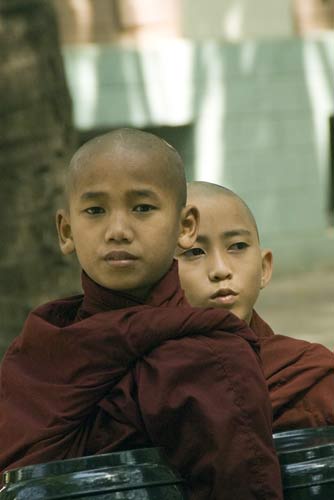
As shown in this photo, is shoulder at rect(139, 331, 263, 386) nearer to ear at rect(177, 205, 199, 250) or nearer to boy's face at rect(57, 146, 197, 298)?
boy's face at rect(57, 146, 197, 298)

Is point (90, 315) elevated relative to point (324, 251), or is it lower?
lower

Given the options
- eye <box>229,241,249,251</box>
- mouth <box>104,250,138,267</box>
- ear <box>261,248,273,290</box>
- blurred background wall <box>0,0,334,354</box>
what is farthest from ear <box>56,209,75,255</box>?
blurred background wall <box>0,0,334,354</box>

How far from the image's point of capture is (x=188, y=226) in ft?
9.20

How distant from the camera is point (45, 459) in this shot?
2508mm

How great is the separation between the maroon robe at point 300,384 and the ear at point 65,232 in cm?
46

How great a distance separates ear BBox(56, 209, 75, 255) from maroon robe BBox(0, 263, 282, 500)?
274 mm

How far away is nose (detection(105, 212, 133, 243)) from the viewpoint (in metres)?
2.61

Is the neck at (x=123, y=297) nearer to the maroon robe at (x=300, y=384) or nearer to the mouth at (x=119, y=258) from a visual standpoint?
the mouth at (x=119, y=258)

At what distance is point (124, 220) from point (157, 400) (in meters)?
0.37

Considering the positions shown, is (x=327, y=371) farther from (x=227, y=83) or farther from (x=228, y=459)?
(x=227, y=83)

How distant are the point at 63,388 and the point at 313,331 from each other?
8272mm

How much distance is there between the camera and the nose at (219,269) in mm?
3166

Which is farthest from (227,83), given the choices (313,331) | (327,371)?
(327,371)

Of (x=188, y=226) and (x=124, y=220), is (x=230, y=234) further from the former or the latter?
(x=124, y=220)
